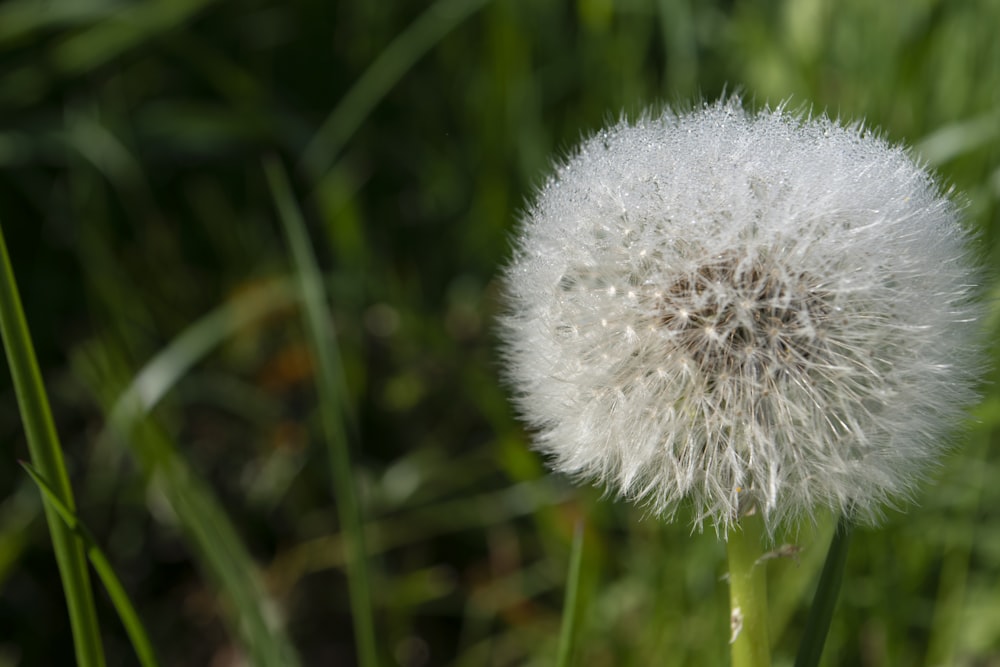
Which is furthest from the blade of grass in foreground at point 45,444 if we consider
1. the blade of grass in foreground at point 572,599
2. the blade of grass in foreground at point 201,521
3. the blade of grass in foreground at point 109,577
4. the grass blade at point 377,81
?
the grass blade at point 377,81

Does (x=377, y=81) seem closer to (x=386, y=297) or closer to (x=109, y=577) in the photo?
(x=386, y=297)

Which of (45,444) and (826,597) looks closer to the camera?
(826,597)

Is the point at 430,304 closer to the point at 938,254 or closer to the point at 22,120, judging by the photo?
the point at 22,120

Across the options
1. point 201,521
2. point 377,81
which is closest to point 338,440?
A: point 201,521

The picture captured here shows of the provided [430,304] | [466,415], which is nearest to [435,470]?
[466,415]

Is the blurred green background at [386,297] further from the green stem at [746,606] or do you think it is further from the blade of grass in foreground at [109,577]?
the green stem at [746,606]

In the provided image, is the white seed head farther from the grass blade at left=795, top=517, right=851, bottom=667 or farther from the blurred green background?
the blurred green background

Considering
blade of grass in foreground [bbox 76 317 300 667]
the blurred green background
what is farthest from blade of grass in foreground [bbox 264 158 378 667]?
the blurred green background

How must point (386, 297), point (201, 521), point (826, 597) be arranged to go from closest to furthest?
1. point (826, 597)
2. point (201, 521)
3. point (386, 297)
